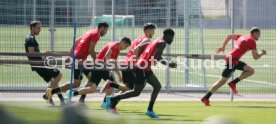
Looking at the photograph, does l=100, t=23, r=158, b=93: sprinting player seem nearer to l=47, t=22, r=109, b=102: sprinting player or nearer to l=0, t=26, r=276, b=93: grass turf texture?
l=47, t=22, r=109, b=102: sprinting player

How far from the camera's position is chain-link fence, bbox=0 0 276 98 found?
20.2 m

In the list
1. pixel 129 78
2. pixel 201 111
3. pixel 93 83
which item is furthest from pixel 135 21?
pixel 201 111

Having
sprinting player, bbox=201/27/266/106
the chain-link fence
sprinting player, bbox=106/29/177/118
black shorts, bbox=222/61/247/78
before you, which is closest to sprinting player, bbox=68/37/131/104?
sprinting player, bbox=106/29/177/118

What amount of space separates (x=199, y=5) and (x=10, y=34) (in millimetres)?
5207

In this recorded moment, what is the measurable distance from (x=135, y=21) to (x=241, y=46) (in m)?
4.16

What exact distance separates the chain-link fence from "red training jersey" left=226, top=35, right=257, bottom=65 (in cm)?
208

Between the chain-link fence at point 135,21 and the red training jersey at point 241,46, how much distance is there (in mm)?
2085

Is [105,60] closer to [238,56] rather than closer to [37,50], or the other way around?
[37,50]

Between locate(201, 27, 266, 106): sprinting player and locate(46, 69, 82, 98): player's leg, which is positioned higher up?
locate(201, 27, 266, 106): sprinting player

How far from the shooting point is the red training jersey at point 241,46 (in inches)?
688

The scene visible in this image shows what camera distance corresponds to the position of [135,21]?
20.9 m

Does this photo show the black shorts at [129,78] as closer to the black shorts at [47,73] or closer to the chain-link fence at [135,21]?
the black shorts at [47,73]

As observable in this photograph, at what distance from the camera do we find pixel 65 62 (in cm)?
1752

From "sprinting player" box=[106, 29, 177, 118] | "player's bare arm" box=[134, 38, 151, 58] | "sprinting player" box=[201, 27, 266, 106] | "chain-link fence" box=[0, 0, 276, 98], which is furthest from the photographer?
"chain-link fence" box=[0, 0, 276, 98]
